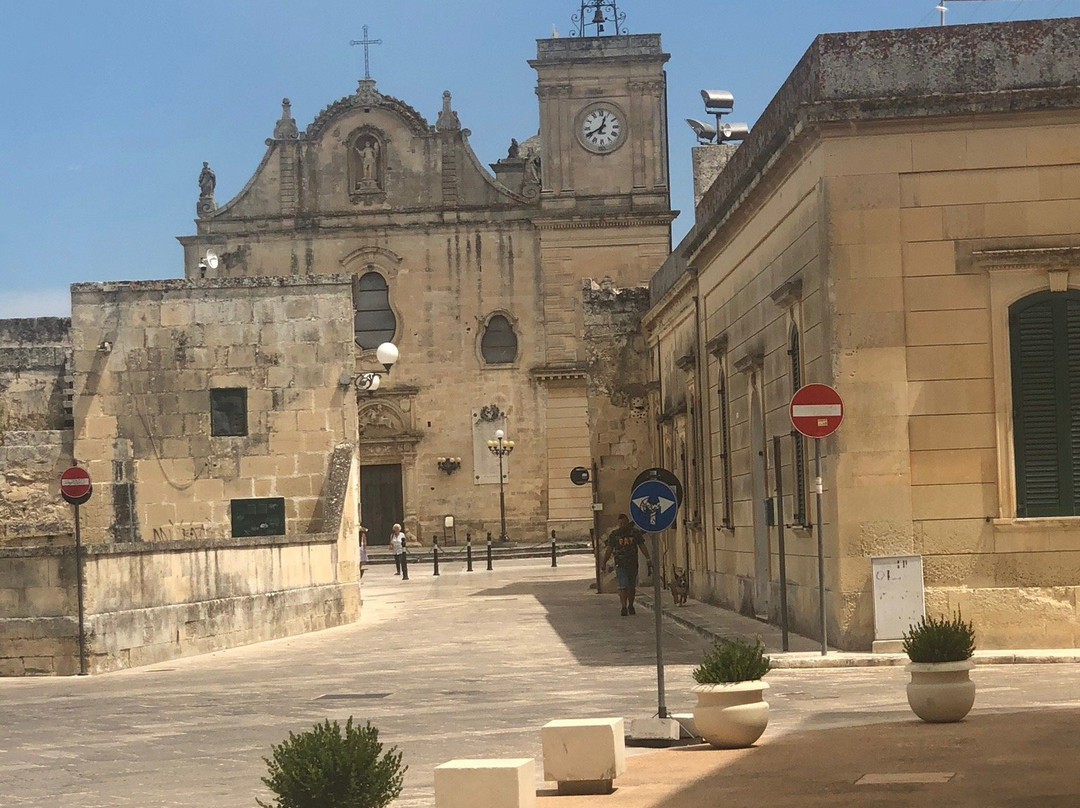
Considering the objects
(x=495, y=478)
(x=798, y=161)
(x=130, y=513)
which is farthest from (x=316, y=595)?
(x=495, y=478)

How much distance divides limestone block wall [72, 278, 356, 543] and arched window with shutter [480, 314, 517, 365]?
103 ft

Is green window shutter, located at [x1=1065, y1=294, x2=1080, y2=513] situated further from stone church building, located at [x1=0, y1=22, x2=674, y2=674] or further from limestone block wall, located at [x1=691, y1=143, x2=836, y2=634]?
stone church building, located at [x1=0, y1=22, x2=674, y2=674]

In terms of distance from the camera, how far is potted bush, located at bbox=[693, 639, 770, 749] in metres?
11.4

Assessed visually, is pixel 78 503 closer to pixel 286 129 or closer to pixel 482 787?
pixel 482 787

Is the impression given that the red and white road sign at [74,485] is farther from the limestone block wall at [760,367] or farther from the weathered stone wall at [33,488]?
the limestone block wall at [760,367]

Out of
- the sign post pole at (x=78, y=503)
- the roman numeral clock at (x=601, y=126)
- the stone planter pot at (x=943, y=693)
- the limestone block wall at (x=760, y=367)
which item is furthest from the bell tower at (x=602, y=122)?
the stone planter pot at (x=943, y=693)

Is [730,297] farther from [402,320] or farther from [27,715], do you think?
[402,320]

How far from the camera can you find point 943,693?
11.9 meters

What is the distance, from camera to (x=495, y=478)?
191ft

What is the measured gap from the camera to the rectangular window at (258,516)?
27.6 metres

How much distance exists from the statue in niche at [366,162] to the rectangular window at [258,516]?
108ft

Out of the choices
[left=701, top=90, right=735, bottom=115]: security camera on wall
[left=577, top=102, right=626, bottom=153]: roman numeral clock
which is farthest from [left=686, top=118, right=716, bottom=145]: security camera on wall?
[left=577, top=102, right=626, bottom=153]: roman numeral clock

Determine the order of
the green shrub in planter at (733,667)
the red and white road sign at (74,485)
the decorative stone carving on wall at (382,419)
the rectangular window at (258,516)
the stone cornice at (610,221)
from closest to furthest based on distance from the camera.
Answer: the green shrub in planter at (733,667) < the red and white road sign at (74,485) < the rectangular window at (258,516) < the stone cornice at (610,221) < the decorative stone carving on wall at (382,419)

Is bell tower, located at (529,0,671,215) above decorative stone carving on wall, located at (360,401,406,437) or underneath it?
above
